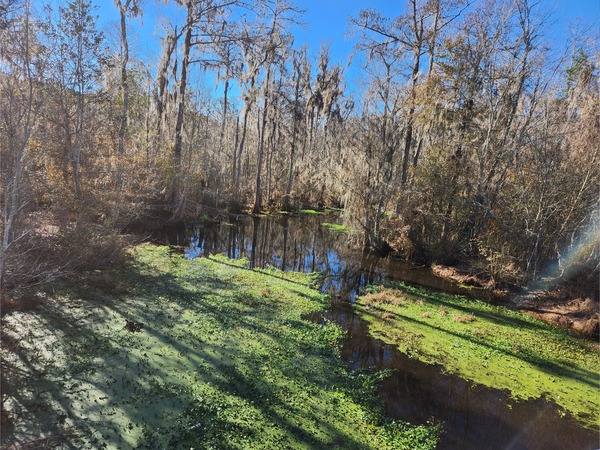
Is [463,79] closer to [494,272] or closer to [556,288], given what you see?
[494,272]

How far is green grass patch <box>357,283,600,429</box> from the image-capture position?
5.49m

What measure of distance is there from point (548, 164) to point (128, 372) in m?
11.5

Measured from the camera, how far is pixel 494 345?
683cm

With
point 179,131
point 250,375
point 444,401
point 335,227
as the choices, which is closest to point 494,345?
point 444,401

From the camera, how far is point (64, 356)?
181 inches

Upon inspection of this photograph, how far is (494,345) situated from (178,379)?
6246mm

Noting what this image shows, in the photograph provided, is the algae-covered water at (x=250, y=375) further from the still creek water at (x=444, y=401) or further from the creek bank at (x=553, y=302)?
the creek bank at (x=553, y=302)

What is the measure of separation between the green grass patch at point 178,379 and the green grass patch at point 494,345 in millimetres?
1691

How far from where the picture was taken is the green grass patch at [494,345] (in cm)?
549

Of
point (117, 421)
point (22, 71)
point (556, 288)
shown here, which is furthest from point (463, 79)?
point (117, 421)

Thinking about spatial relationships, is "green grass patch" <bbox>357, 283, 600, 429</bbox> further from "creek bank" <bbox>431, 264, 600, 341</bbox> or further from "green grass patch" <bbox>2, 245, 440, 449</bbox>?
"green grass patch" <bbox>2, 245, 440, 449</bbox>

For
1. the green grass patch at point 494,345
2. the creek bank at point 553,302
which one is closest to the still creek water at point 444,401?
the green grass patch at point 494,345

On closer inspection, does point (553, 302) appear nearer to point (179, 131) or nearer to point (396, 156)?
point (396, 156)

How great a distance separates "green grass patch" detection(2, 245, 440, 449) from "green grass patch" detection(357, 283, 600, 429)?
1.69 m
